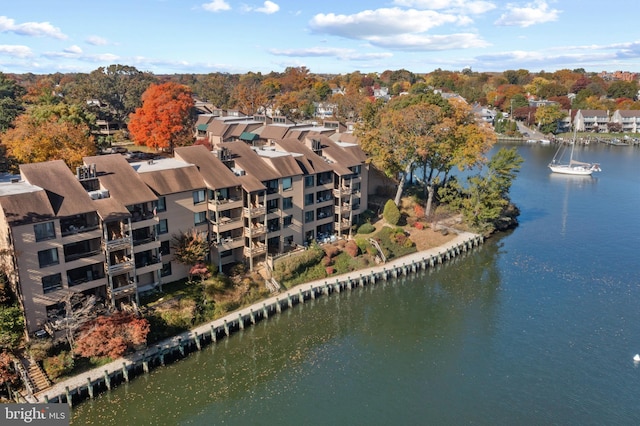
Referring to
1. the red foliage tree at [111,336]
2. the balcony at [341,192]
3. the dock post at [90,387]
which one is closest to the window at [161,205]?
the red foliage tree at [111,336]

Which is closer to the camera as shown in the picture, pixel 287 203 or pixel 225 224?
pixel 225 224

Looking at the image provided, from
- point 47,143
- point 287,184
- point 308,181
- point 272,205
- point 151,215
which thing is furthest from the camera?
point 308,181

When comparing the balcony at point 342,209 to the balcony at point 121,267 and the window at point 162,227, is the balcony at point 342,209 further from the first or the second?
the balcony at point 121,267

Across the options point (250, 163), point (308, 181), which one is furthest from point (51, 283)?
point (308, 181)

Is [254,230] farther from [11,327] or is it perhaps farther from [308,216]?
[11,327]

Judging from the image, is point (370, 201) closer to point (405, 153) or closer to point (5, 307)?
point (405, 153)

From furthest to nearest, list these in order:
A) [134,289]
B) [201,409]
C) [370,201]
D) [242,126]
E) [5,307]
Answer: [242,126] < [370,201] < [134,289] < [5,307] < [201,409]

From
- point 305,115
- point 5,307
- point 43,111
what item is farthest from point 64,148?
point 305,115

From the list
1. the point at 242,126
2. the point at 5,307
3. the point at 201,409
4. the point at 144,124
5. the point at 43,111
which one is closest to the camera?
the point at 201,409
